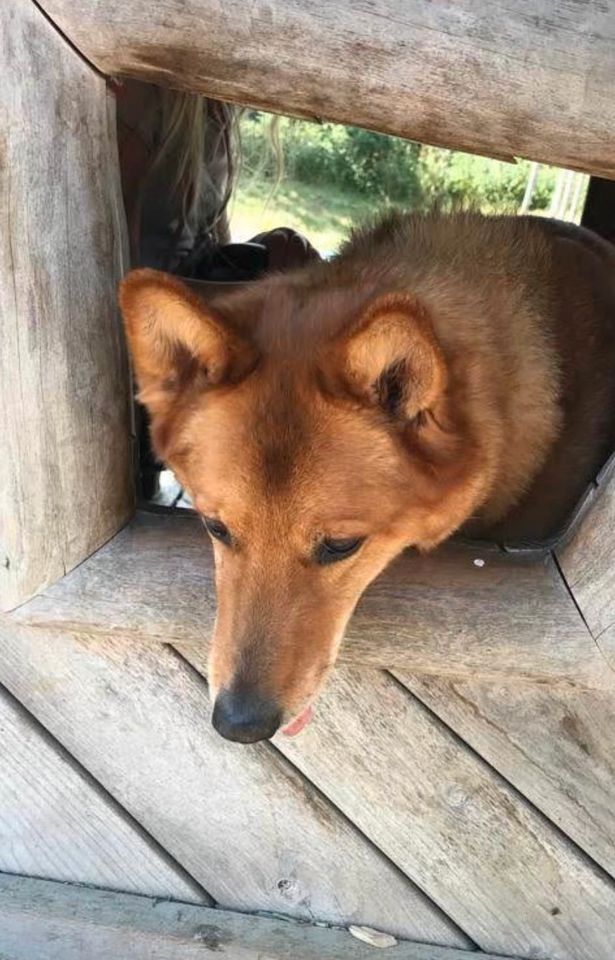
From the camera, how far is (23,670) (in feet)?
6.84

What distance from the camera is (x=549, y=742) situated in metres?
1.91

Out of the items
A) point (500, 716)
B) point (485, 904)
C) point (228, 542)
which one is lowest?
point (485, 904)

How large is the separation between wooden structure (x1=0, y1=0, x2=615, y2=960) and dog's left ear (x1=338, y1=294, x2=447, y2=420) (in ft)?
1.01

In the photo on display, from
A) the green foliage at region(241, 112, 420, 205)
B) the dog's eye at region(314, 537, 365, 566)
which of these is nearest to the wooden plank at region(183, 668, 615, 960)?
the dog's eye at region(314, 537, 365, 566)

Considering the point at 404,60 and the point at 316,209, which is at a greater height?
the point at 404,60

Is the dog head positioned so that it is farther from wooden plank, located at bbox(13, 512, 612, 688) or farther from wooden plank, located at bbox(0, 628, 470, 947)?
wooden plank, located at bbox(0, 628, 470, 947)

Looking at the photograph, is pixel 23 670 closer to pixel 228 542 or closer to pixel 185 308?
pixel 228 542

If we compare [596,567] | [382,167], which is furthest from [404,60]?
[382,167]

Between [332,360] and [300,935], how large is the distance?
1283mm

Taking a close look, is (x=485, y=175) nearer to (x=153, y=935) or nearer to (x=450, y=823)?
(x=450, y=823)

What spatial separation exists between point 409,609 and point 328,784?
0.48 meters

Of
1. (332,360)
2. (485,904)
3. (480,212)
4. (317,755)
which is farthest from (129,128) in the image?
(485,904)

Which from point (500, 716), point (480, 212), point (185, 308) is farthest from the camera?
point (480, 212)

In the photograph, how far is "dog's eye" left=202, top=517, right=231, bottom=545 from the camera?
1.71m
